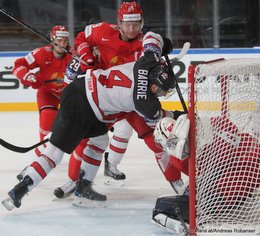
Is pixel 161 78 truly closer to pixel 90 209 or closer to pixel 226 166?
pixel 226 166

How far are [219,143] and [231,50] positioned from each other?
3750 millimetres

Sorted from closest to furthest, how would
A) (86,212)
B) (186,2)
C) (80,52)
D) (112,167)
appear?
(86,212)
(80,52)
(112,167)
(186,2)

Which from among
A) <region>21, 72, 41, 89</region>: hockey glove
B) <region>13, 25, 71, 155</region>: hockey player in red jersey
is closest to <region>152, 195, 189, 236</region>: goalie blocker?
<region>13, 25, 71, 155</region>: hockey player in red jersey

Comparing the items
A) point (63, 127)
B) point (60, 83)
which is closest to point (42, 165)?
point (63, 127)

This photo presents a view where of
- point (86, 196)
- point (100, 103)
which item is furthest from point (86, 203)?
point (100, 103)

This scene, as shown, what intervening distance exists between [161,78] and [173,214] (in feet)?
1.84

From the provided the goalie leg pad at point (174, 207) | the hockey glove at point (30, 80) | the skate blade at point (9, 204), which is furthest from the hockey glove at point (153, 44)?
the hockey glove at point (30, 80)

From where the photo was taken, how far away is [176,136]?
238cm

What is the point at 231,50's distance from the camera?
20.0 feet

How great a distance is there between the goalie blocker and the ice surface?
42 mm

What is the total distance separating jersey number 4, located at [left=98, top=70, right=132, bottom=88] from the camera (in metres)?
2.85

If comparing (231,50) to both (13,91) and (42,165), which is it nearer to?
(13,91)

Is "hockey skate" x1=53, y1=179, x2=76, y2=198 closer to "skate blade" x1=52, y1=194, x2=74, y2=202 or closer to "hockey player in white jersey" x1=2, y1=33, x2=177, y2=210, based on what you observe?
"skate blade" x1=52, y1=194, x2=74, y2=202

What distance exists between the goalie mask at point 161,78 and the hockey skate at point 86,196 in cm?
66
